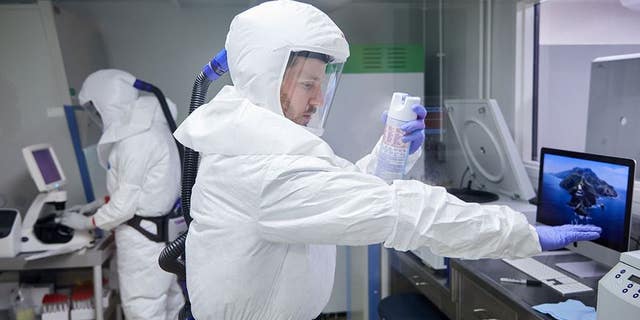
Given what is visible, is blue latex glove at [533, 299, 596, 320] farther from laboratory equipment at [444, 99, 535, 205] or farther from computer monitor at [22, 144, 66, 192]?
computer monitor at [22, 144, 66, 192]

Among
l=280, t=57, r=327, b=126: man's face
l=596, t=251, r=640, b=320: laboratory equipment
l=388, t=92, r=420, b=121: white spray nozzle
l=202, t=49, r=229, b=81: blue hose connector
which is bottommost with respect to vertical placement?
l=596, t=251, r=640, b=320: laboratory equipment

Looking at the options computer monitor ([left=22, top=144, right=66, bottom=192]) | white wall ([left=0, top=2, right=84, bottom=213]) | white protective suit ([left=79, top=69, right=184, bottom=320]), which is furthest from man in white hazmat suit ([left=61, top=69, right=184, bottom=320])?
white wall ([left=0, top=2, right=84, bottom=213])

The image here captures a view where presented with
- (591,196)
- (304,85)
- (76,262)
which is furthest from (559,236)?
(76,262)

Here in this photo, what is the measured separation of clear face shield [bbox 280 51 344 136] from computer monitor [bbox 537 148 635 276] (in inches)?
35.0

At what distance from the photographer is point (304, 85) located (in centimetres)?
122

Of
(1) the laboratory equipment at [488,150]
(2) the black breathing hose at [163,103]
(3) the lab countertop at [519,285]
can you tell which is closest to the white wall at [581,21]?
(1) the laboratory equipment at [488,150]

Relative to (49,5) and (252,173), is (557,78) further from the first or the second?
(49,5)

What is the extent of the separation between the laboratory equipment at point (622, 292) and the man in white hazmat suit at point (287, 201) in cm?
10

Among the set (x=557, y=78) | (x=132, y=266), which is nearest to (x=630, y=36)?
(x=557, y=78)

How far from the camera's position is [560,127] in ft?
7.88

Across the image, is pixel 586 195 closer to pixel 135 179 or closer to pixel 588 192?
pixel 588 192

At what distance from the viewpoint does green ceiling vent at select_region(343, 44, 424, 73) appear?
2811mm

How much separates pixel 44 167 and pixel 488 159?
2.16m

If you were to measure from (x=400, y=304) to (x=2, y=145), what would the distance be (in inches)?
89.3
